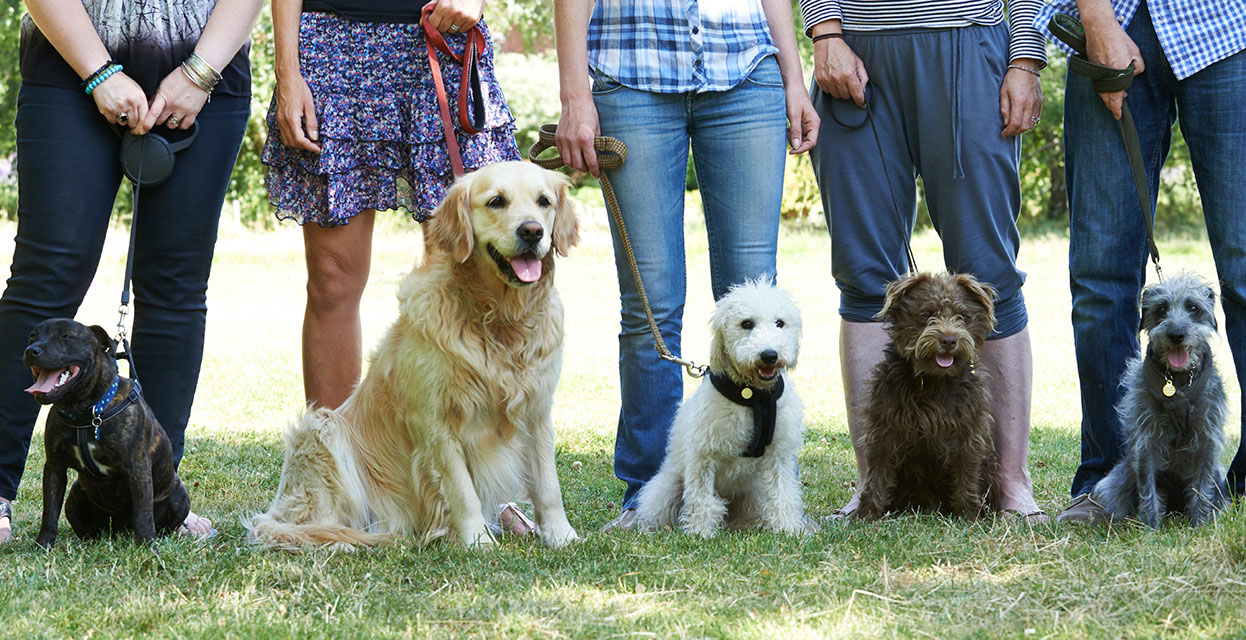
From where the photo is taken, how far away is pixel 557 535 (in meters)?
4.00

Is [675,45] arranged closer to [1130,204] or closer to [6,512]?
[1130,204]

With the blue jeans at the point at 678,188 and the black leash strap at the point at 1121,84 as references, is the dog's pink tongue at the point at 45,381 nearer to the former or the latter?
the blue jeans at the point at 678,188

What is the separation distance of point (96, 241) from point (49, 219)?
167mm

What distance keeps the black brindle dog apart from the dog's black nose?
135 centimetres

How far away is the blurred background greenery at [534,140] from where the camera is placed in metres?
22.1

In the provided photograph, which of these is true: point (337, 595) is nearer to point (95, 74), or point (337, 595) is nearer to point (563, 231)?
point (563, 231)

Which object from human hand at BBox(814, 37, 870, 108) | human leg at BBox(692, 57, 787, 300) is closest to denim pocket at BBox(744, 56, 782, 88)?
human leg at BBox(692, 57, 787, 300)

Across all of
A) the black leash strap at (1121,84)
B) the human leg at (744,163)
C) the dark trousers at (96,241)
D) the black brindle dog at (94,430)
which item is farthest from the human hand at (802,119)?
the black brindle dog at (94,430)

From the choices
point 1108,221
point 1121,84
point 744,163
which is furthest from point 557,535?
point 1121,84

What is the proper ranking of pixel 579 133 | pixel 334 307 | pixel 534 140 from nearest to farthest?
pixel 579 133 → pixel 334 307 → pixel 534 140

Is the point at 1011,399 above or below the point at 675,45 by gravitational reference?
below

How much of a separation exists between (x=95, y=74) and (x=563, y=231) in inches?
62.7

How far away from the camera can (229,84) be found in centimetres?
409

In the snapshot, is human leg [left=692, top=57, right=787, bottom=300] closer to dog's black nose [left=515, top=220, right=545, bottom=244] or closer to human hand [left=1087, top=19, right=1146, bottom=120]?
dog's black nose [left=515, top=220, right=545, bottom=244]
